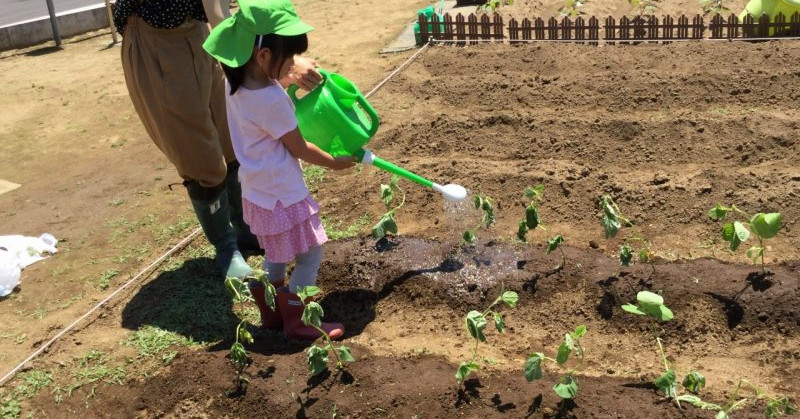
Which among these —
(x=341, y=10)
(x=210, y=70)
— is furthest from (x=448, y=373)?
(x=341, y=10)

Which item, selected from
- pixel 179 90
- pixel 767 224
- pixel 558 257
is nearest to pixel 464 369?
pixel 558 257

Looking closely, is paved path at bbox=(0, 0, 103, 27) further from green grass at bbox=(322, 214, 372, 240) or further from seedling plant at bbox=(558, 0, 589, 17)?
green grass at bbox=(322, 214, 372, 240)

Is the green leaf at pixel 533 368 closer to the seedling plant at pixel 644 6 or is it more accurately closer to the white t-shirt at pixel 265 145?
the white t-shirt at pixel 265 145

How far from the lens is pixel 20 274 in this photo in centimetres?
477

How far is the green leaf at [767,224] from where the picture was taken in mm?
3578

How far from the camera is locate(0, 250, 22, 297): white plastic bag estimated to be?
15.1 feet

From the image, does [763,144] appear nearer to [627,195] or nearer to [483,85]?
[627,195]

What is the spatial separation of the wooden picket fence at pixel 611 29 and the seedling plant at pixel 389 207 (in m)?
2.73

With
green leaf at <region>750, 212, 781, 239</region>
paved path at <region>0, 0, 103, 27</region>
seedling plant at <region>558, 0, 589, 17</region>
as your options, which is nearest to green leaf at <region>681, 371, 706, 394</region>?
green leaf at <region>750, 212, 781, 239</region>

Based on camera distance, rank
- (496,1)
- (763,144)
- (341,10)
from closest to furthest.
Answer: (763,144)
(496,1)
(341,10)

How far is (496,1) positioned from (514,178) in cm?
363

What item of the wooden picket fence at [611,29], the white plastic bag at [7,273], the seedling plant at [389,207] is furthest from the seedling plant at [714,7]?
the white plastic bag at [7,273]

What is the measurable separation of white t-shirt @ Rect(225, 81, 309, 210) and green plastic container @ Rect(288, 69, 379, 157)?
0.57 ft

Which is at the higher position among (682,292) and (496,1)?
(496,1)
